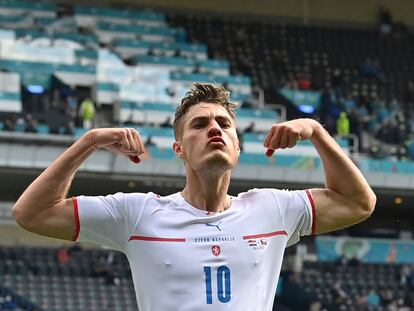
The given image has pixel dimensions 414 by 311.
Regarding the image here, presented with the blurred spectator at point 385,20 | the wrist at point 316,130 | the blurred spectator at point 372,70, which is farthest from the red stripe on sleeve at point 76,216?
the blurred spectator at point 385,20

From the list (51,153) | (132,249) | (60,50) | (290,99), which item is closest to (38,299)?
(51,153)

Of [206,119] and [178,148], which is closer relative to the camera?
[206,119]

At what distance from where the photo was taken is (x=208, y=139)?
14.3 ft

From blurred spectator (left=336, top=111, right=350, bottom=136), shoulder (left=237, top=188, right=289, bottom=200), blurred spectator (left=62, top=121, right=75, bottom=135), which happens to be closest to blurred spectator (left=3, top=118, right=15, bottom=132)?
blurred spectator (left=62, top=121, right=75, bottom=135)

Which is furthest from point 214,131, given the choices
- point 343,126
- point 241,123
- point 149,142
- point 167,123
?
point 343,126

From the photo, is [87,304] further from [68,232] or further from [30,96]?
[68,232]

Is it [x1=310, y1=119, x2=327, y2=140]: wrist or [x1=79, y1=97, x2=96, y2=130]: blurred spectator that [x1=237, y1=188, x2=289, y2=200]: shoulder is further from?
[x1=79, y1=97, x2=96, y2=130]: blurred spectator

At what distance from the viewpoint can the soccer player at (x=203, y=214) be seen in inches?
171

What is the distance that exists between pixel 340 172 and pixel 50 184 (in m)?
1.05

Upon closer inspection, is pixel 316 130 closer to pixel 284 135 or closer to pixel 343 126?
pixel 284 135

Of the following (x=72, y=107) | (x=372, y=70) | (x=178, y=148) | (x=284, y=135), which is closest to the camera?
(x=284, y=135)

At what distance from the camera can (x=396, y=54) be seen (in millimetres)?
35344

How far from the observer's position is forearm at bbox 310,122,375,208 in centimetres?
445

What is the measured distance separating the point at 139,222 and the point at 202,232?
9.3 inches
